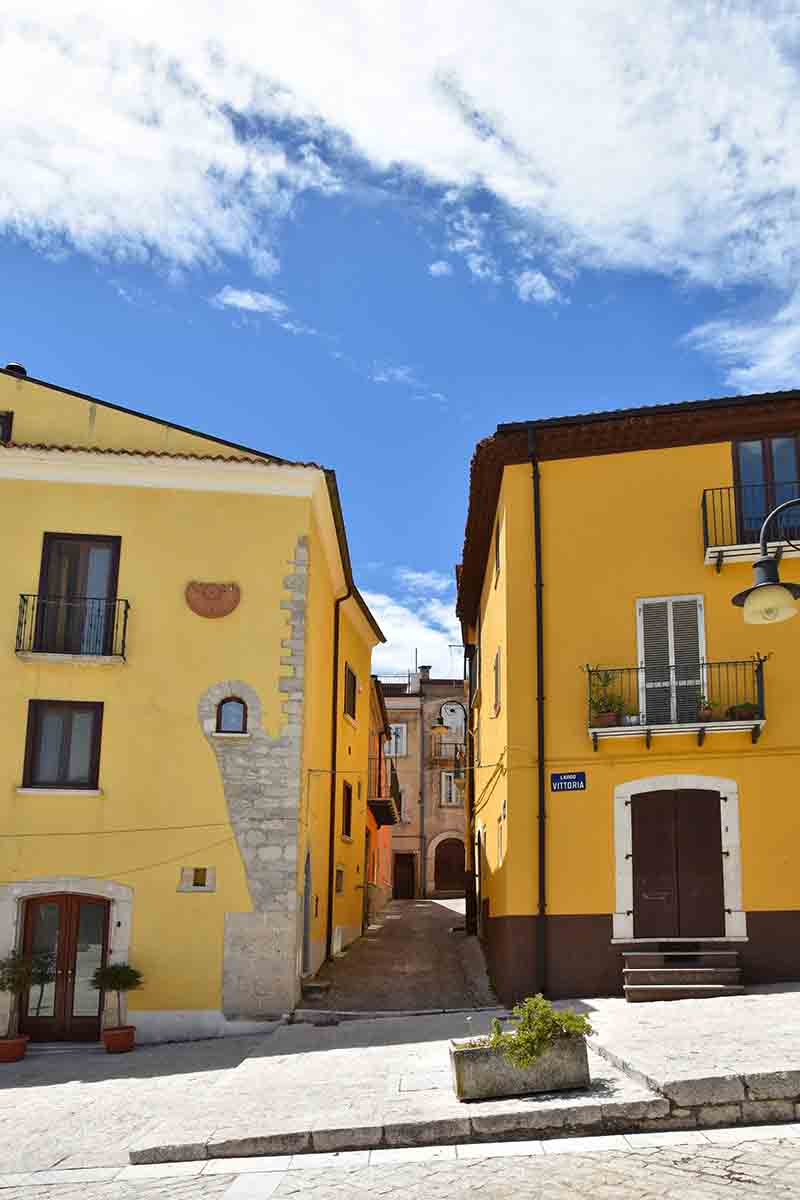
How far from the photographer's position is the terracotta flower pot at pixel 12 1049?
15.3 m

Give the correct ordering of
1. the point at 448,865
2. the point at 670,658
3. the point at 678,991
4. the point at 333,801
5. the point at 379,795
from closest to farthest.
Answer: the point at 678,991 < the point at 670,658 < the point at 333,801 < the point at 379,795 < the point at 448,865

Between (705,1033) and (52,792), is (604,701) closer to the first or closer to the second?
(705,1033)

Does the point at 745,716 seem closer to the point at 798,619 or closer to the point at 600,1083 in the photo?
the point at 798,619

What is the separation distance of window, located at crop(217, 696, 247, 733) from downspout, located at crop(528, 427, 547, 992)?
4.61m

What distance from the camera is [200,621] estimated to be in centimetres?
1745

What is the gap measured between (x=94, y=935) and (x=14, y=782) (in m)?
2.58

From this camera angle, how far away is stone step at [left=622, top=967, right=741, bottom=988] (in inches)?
563

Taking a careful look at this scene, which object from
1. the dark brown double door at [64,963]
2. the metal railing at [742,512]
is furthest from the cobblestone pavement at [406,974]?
the metal railing at [742,512]

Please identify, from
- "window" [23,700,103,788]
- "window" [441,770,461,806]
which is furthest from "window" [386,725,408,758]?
"window" [23,700,103,788]

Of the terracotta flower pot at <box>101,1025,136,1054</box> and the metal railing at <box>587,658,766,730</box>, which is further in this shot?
the terracotta flower pot at <box>101,1025,136,1054</box>

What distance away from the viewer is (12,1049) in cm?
1534

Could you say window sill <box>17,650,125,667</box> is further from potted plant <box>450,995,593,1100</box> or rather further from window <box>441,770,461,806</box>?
window <box>441,770,461,806</box>

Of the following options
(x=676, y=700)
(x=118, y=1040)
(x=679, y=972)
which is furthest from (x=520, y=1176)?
(x=118, y=1040)

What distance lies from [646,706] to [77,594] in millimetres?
8988
